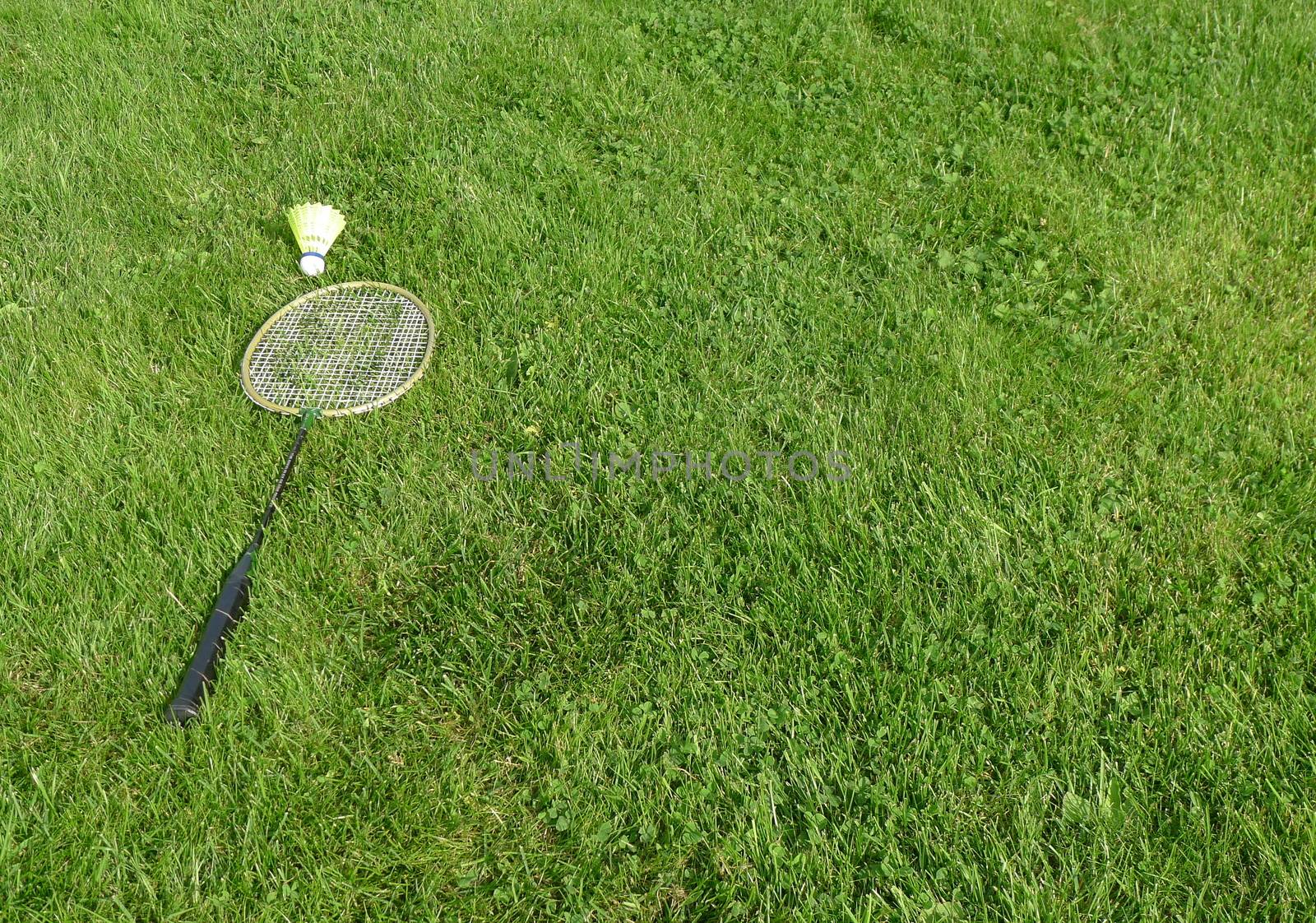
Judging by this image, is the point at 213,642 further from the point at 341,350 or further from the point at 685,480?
the point at 685,480

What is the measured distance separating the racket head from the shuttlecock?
14 centimetres

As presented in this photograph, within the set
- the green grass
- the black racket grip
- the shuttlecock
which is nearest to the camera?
A: the green grass

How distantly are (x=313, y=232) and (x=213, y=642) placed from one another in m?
2.10

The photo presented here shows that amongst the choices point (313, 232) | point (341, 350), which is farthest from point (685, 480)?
point (313, 232)

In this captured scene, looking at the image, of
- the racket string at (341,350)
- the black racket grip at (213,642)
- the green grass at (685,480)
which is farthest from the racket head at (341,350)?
the black racket grip at (213,642)

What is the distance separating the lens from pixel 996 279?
4.42 m

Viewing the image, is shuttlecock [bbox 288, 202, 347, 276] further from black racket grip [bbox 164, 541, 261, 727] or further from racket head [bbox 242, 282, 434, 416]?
black racket grip [bbox 164, 541, 261, 727]

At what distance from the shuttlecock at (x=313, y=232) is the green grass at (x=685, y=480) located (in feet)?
0.53

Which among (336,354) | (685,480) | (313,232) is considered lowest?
(336,354)

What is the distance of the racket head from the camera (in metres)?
4.03

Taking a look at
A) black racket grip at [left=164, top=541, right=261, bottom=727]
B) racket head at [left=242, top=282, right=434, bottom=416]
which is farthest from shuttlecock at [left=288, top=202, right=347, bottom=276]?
black racket grip at [left=164, top=541, right=261, bottom=727]

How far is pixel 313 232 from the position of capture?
180 inches

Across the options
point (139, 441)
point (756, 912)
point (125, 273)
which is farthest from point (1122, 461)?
point (125, 273)

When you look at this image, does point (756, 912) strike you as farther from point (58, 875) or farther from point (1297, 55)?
point (1297, 55)
